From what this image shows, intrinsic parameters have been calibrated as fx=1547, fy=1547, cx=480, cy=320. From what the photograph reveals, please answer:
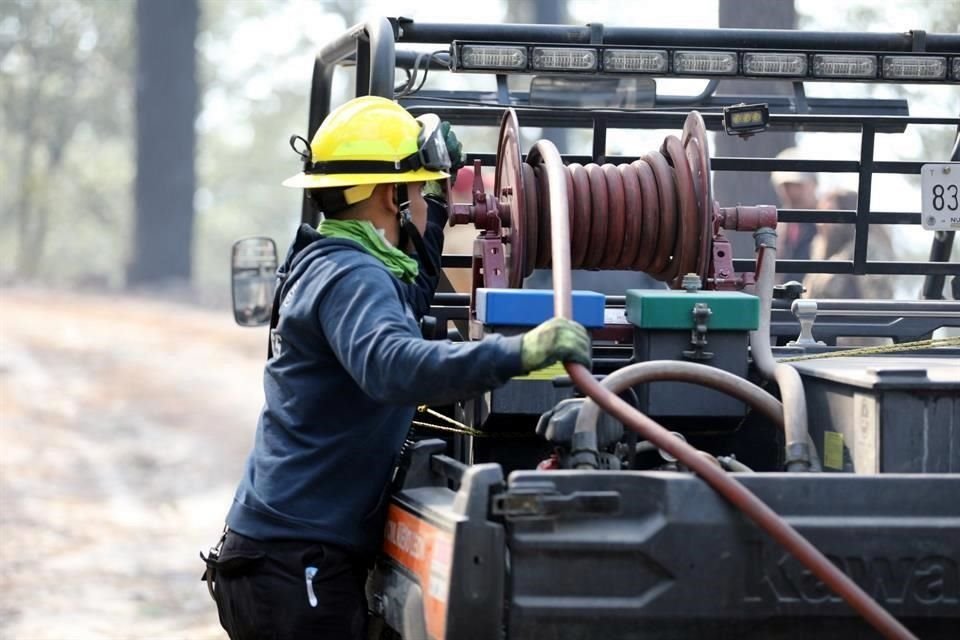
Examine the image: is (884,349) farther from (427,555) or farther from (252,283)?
(252,283)

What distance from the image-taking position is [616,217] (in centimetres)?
448

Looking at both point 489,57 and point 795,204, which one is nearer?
point 489,57

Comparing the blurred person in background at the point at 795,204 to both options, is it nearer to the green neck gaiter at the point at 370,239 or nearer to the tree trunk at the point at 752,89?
the tree trunk at the point at 752,89

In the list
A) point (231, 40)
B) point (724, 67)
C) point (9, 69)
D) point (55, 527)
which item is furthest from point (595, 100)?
point (231, 40)

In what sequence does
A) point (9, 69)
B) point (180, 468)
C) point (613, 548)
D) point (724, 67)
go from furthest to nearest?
point (9, 69), point (180, 468), point (724, 67), point (613, 548)

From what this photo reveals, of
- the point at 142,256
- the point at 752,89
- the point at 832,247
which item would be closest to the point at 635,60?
the point at 832,247

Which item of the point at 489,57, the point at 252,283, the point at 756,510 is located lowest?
the point at 756,510

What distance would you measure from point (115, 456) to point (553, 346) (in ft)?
41.5

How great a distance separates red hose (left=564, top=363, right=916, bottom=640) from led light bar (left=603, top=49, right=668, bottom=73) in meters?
2.07

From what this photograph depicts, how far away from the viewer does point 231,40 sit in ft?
155

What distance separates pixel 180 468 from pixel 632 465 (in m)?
11.5

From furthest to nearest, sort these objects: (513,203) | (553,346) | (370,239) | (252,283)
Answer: (252,283) → (513,203) → (370,239) → (553,346)

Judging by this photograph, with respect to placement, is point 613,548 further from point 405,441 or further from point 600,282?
point 600,282

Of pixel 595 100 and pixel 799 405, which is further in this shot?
pixel 595 100
